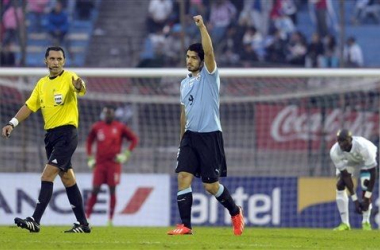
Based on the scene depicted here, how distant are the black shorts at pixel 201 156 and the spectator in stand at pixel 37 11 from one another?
13.2 metres

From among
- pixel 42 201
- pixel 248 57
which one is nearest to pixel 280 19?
pixel 248 57

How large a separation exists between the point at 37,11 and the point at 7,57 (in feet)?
8.77

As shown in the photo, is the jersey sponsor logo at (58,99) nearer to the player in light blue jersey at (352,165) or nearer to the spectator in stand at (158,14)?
the player in light blue jersey at (352,165)

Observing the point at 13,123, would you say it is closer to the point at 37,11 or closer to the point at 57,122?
the point at 57,122

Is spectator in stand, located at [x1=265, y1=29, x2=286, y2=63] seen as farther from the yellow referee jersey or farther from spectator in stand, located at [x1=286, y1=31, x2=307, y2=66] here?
the yellow referee jersey

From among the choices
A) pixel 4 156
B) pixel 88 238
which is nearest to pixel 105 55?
pixel 4 156

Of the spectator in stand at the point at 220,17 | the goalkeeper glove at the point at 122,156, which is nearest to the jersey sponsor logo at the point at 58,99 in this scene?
the goalkeeper glove at the point at 122,156

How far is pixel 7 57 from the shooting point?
2394 cm

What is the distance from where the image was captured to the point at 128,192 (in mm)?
22344

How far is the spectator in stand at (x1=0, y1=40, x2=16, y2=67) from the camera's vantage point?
2379 cm

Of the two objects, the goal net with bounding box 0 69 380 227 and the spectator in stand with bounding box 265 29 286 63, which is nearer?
the goal net with bounding box 0 69 380 227

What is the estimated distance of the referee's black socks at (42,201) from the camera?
12.9 meters

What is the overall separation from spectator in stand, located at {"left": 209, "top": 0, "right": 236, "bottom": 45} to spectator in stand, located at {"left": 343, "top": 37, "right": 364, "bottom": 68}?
2728 millimetres

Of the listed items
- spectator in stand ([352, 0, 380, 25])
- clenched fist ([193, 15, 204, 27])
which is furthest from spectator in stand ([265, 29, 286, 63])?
clenched fist ([193, 15, 204, 27])
